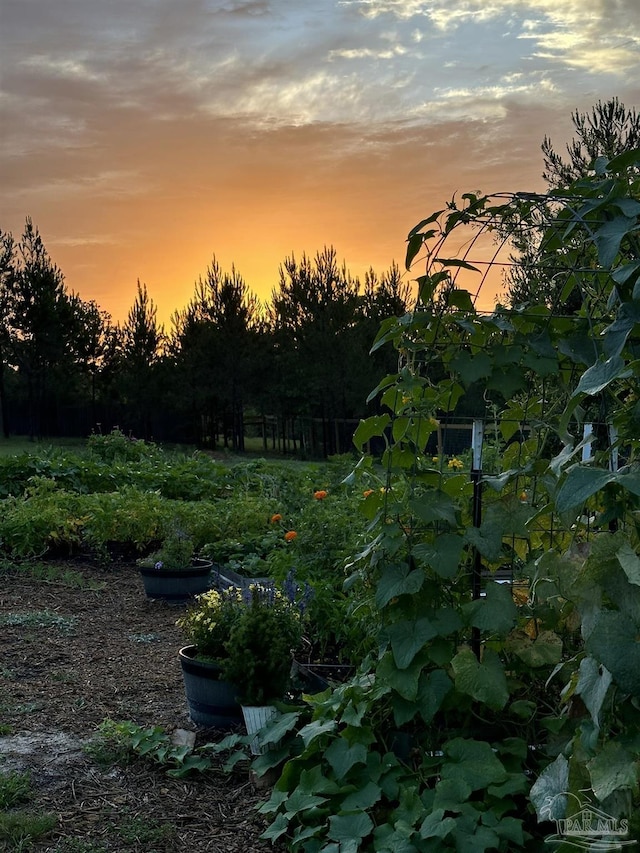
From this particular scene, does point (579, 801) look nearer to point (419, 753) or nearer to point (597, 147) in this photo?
point (419, 753)

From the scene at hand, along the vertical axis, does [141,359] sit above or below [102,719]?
above

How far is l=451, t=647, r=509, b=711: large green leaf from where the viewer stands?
236cm

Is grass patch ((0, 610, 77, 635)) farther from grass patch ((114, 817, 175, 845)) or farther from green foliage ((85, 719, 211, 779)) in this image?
grass patch ((114, 817, 175, 845))

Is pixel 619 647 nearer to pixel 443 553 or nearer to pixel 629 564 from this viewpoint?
pixel 629 564

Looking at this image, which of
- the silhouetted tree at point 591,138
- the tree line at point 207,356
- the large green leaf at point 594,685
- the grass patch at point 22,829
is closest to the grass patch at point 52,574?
the grass patch at point 22,829

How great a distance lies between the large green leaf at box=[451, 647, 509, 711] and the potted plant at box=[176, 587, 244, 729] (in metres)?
1.25

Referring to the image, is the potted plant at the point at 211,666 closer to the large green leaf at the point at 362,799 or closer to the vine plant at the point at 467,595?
the vine plant at the point at 467,595

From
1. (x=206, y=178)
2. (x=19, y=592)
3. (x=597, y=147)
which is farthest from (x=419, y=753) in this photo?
(x=597, y=147)

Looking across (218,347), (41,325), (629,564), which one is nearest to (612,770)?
(629,564)

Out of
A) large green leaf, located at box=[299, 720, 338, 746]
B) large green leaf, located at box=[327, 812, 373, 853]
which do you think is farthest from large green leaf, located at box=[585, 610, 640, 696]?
large green leaf, located at box=[299, 720, 338, 746]

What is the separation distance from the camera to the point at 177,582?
19.7 ft

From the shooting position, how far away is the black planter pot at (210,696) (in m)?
3.40

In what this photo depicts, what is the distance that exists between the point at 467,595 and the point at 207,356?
23771mm

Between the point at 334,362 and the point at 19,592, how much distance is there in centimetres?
1848
